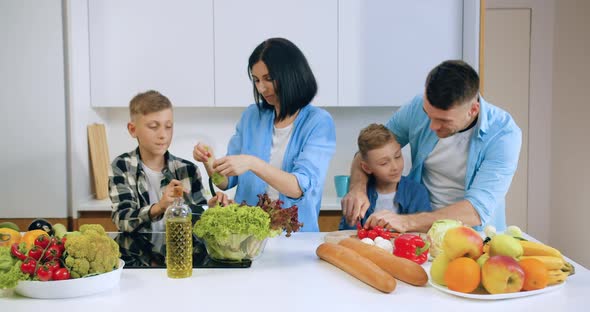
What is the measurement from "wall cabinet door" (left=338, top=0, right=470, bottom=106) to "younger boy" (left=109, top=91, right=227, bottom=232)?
61.4 inches

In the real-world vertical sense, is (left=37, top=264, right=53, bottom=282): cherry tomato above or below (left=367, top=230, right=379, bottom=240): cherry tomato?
above

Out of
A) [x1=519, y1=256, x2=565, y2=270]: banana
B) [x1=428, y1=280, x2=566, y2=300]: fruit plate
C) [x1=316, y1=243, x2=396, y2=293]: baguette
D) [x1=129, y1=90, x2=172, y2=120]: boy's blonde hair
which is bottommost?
[x1=428, y1=280, x2=566, y2=300]: fruit plate

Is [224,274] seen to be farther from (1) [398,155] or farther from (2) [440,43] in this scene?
(2) [440,43]

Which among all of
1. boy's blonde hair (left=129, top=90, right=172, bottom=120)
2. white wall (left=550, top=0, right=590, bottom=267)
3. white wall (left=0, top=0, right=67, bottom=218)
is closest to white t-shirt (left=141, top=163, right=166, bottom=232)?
boy's blonde hair (left=129, top=90, right=172, bottom=120)

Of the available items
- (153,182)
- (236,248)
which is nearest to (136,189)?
(153,182)

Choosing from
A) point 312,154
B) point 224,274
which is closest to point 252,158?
point 312,154

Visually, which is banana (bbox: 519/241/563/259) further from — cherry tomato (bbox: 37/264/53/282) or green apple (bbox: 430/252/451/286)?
cherry tomato (bbox: 37/264/53/282)

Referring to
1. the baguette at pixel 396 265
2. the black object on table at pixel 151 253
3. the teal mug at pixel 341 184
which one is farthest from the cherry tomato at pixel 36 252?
the teal mug at pixel 341 184

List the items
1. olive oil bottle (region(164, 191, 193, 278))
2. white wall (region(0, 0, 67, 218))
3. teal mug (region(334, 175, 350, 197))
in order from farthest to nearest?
teal mug (region(334, 175, 350, 197)), white wall (region(0, 0, 67, 218)), olive oil bottle (region(164, 191, 193, 278))

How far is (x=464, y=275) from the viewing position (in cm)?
155

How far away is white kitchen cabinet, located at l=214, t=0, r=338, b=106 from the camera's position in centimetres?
382

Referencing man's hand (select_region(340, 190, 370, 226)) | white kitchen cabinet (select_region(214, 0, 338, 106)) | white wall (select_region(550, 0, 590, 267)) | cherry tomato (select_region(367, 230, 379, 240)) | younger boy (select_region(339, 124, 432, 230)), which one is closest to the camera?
cherry tomato (select_region(367, 230, 379, 240))

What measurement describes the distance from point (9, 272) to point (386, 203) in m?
1.53

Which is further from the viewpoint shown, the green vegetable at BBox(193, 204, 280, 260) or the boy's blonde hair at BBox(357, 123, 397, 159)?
the boy's blonde hair at BBox(357, 123, 397, 159)
